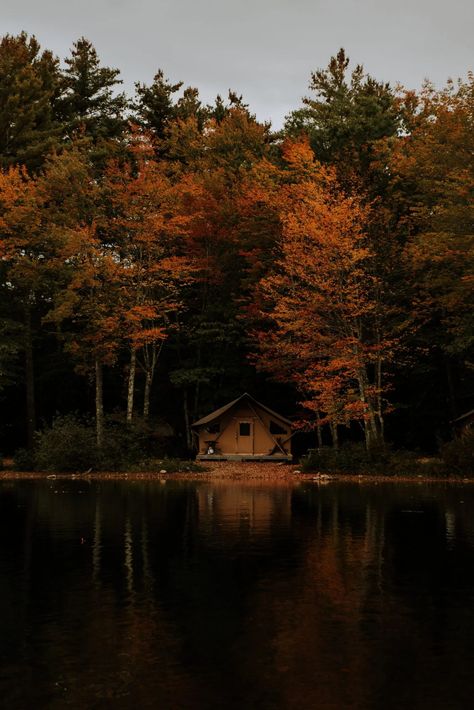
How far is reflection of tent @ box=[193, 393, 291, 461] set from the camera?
49312 mm

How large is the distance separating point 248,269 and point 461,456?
1640 centimetres

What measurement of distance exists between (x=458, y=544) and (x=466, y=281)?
23249 mm

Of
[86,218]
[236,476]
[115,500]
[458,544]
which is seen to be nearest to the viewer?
[458,544]

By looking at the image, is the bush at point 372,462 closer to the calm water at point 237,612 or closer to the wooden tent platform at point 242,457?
the wooden tent platform at point 242,457

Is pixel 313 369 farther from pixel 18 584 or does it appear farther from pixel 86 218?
pixel 18 584

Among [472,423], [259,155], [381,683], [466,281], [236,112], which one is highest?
[236,112]

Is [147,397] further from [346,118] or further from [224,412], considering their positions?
[346,118]

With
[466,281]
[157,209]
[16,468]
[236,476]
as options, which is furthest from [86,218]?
[466,281]

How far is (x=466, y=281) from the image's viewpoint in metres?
38.4

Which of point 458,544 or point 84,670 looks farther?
point 458,544

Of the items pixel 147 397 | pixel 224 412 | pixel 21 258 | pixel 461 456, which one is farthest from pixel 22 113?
pixel 461 456

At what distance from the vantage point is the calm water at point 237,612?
793cm

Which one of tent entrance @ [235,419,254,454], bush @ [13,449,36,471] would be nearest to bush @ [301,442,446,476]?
tent entrance @ [235,419,254,454]

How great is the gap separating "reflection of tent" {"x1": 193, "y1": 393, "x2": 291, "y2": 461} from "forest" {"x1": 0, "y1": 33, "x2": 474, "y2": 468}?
1.69 m
